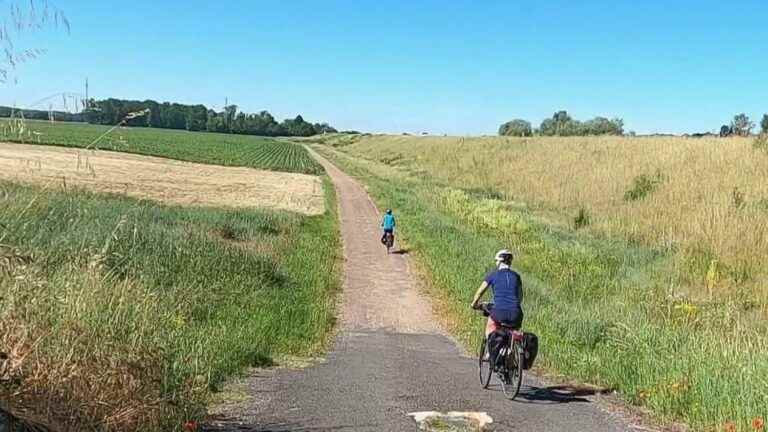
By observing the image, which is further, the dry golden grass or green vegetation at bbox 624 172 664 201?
green vegetation at bbox 624 172 664 201

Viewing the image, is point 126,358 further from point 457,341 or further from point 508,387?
point 457,341

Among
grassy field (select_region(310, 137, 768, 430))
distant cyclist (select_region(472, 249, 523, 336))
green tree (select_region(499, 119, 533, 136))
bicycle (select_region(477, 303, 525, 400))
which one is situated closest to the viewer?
grassy field (select_region(310, 137, 768, 430))

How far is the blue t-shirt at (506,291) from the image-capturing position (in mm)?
8609

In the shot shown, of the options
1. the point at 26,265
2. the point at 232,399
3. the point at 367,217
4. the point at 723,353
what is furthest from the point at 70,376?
the point at 367,217

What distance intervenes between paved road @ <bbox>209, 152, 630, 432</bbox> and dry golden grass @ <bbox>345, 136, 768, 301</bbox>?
273 inches

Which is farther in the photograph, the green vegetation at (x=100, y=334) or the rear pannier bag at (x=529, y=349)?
the rear pannier bag at (x=529, y=349)

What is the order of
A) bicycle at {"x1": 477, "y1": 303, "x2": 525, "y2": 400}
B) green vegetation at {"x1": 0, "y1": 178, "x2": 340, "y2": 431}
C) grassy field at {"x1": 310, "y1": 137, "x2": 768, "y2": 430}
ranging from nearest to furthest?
green vegetation at {"x1": 0, "y1": 178, "x2": 340, "y2": 431}, grassy field at {"x1": 310, "y1": 137, "x2": 768, "y2": 430}, bicycle at {"x1": 477, "y1": 303, "x2": 525, "y2": 400}

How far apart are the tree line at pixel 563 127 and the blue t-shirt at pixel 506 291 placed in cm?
7999

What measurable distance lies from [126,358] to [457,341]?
864cm

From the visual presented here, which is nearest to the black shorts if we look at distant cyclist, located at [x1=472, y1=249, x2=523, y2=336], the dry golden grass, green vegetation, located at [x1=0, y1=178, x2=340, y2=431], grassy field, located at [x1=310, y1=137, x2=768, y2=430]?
distant cyclist, located at [x1=472, y1=249, x2=523, y2=336]

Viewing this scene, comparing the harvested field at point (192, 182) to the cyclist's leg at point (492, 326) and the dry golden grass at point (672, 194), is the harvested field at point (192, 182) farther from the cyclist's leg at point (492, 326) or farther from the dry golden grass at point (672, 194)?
the cyclist's leg at point (492, 326)

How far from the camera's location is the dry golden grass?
54.2 feet

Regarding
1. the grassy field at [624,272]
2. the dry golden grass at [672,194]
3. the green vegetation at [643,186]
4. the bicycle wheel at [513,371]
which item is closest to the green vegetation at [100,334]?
the bicycle wheel at [513,371]

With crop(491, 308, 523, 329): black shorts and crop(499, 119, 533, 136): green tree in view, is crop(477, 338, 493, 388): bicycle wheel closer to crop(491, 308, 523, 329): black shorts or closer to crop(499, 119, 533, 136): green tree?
crop(491, 308, 523, 329): black shorts
